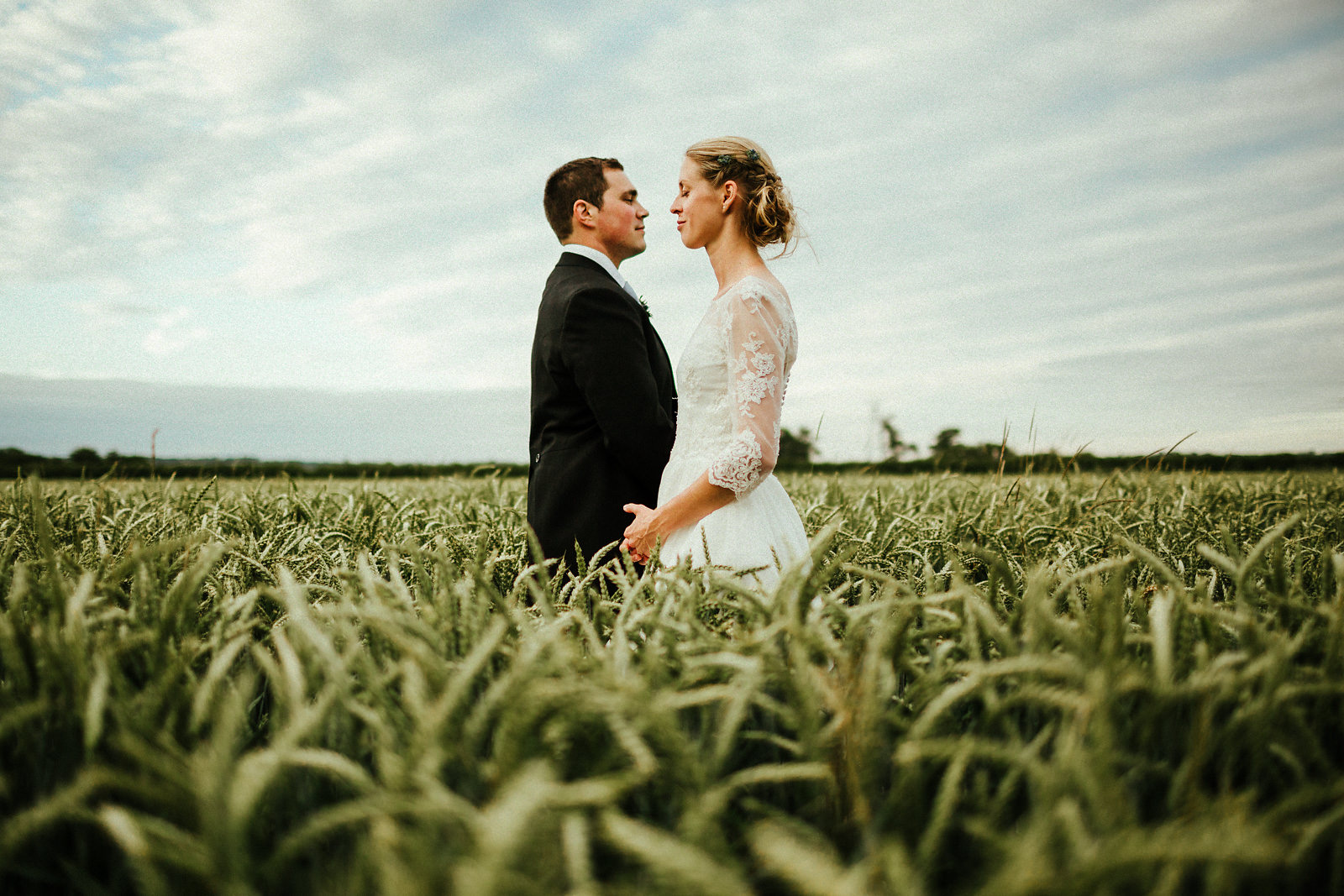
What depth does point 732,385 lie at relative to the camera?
2680 millimetres

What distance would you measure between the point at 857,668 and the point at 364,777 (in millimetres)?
894

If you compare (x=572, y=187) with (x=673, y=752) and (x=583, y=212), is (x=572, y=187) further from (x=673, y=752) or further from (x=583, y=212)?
(x=673, y=752)

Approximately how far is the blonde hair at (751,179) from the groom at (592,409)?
0.72 meters

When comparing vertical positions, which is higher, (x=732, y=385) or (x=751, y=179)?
(x=751, y=179)

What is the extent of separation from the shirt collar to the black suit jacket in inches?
3.0

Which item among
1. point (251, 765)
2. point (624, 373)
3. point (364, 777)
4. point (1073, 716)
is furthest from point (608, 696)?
point (624, 373)

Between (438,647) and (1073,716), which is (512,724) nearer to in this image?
(438,647)

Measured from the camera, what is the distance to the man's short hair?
13.5ft

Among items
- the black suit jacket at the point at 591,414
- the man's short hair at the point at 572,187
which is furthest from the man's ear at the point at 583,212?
the black suit jacket at the point at 591,414

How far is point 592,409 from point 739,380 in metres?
0.90

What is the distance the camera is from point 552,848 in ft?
3.02

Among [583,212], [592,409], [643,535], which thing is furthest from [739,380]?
[583,212]

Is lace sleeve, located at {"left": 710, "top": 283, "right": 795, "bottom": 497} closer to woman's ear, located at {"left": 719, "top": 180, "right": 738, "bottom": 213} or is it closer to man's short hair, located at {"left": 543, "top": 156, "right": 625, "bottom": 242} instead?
woman's ear, located at {"left": 719, "top": 180, "right": 738, "bottom": 213}

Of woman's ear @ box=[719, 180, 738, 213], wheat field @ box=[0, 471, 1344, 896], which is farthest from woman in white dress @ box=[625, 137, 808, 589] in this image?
wheat field @ box=[0, 471, 1344, 896]
